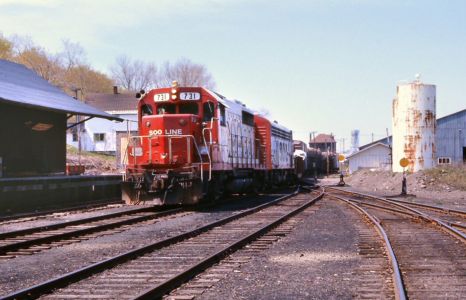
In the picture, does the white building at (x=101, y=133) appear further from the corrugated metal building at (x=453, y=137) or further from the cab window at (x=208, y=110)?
the cab window at (x=208, y=110)

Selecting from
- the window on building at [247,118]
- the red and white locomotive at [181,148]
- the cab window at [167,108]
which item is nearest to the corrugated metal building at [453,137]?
the window on building at [247,118]

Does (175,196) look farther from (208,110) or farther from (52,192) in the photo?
(52,192)

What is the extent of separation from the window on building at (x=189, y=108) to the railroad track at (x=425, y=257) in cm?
651

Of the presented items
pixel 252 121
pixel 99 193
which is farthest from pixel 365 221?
pixel 99 193

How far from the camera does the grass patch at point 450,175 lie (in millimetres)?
28981

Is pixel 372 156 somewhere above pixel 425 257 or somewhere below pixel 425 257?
above

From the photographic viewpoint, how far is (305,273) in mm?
7730

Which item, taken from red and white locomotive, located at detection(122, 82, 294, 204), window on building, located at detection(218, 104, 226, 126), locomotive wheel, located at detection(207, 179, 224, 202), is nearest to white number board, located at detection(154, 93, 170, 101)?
red and white locomotive, located at detection(122, 82, 294, 204)

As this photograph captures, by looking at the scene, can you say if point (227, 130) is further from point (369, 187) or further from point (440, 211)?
point (369, 187)

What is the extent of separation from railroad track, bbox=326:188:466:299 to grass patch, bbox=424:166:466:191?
15.1 meters

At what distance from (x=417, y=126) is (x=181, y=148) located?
71.3 feet

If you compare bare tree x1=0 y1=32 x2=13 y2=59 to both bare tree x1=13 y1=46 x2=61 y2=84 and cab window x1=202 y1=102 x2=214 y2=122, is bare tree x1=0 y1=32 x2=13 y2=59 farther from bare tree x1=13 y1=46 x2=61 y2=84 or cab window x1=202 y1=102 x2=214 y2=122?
cab window x1=202 y1=102 x2=214 y2=122

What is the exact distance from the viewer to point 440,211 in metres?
17.4

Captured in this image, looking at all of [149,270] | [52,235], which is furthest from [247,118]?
[149,270]
